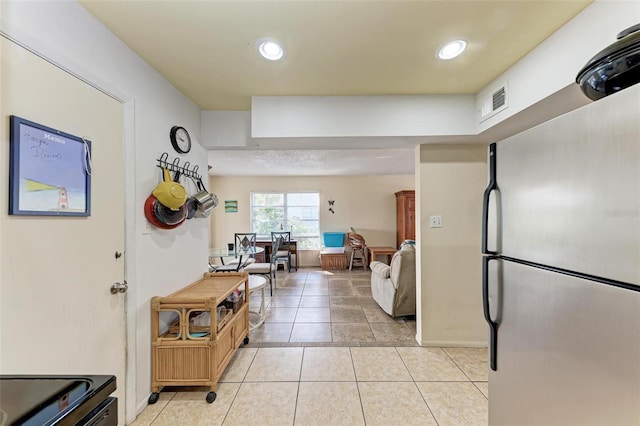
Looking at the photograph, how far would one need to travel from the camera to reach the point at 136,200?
1653 mm

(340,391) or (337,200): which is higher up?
(337,200)

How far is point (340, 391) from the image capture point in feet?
6.23

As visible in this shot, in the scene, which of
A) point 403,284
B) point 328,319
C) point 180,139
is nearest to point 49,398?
point 180,139

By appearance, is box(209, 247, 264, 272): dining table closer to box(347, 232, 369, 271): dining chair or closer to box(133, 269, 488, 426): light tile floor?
box(133, 269, 488, 426): light tile floor

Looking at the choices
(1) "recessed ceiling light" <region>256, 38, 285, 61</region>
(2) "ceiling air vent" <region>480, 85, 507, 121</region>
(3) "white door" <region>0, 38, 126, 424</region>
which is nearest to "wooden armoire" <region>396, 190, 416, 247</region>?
(2) "ceiling air vent" <region>480, 85, 507, 121</region>

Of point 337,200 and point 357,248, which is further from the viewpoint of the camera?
point 337,200

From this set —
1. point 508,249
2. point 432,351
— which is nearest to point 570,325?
point 508,249

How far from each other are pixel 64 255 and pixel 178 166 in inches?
42.3

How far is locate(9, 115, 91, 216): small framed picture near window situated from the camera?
100cm

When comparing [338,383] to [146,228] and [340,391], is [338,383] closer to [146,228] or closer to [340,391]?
[340,391]

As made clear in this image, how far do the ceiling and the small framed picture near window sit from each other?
2.35 feet

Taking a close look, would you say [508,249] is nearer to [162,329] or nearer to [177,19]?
[177,19]

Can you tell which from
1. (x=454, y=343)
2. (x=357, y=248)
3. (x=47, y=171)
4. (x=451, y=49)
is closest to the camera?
(x=47, y=171)

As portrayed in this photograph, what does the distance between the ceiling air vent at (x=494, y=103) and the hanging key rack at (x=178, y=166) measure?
99.7 inches
